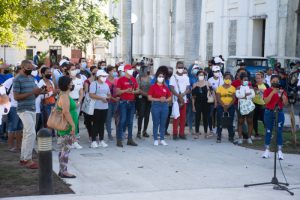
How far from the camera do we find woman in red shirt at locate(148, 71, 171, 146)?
14.1 meters

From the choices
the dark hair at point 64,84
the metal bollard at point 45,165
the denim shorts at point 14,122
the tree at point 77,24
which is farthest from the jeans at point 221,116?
the tree at point 77,24

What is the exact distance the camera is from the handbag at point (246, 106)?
47.2 feet

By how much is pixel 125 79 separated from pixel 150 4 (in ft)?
115

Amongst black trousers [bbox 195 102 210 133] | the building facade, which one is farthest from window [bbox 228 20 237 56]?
black trousers [bbox 195 102 210 133]

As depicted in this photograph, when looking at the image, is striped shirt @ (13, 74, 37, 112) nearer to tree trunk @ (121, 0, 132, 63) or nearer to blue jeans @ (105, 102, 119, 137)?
blue jeans @ (105, 102, 119, 137)

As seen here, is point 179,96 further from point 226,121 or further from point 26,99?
point 26,99

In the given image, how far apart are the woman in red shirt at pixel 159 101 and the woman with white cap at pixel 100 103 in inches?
46.0

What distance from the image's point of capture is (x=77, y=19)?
23625 millimetres

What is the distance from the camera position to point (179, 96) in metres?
14.9

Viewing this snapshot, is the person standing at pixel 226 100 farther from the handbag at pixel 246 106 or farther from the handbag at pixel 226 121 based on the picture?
the handbag at pixel 246 106

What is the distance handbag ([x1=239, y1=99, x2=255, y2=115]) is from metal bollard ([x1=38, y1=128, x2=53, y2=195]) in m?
6.71

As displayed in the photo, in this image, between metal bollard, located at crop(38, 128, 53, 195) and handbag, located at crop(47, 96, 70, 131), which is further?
handbag, located at crop(47, 96, 70, 131)

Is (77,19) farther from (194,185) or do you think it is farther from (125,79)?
(194,185)

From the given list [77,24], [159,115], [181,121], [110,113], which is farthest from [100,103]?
Result: [77,24]
